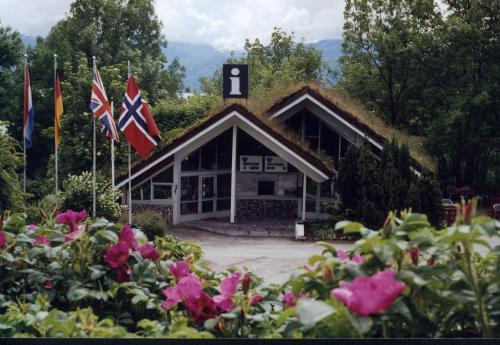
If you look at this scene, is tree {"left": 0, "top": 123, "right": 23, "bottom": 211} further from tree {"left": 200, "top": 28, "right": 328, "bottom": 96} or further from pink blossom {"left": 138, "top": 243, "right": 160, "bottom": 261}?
tree {"left": 200, "top": 28, "right": 328, "bottom": 96}

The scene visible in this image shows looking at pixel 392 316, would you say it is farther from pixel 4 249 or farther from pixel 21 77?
pixel 21 77

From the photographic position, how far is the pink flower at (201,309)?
2883 mm

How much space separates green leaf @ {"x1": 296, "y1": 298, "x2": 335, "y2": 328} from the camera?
2.07 m

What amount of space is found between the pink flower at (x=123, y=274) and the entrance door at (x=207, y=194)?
72.5ft

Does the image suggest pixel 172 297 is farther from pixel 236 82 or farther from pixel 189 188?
pixel 189 188

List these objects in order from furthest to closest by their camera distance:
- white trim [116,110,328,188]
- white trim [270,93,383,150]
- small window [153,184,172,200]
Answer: white trim [270,93,383,150] → small window [153,184,172,200] → white trim [116,110,328,188]

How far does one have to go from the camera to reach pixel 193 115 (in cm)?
3209

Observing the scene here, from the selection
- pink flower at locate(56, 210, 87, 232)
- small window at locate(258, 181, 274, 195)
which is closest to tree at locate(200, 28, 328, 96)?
small window at locate(258, 181, 274, 195)

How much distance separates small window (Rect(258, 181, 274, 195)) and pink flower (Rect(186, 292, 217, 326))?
23579 millimetres

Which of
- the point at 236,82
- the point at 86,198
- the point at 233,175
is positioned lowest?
the point at 86,198

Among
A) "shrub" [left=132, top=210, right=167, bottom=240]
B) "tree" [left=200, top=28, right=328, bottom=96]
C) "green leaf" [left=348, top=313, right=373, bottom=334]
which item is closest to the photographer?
"green leaf" [left=348, top=313, right=373, bottom=334]

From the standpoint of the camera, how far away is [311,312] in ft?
6.93

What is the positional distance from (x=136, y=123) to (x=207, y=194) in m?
7.76

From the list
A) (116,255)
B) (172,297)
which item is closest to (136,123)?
(116,255)
